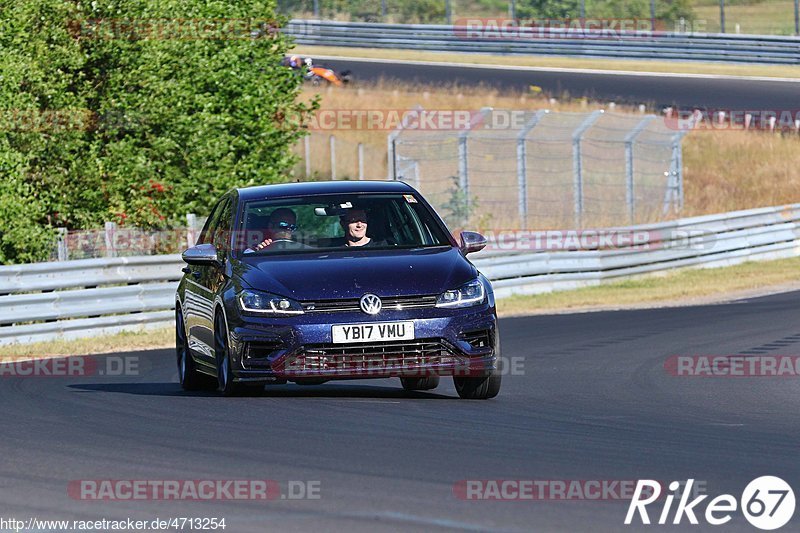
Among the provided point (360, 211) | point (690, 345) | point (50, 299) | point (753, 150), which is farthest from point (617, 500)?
point (753, 150)

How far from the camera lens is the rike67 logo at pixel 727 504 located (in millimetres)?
6168

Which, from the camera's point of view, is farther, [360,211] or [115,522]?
[360,211]

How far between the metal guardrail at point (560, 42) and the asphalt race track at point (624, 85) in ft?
6.57

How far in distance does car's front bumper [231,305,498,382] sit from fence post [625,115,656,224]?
1938 cm

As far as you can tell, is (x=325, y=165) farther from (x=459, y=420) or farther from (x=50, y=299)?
(x=459, y=420)

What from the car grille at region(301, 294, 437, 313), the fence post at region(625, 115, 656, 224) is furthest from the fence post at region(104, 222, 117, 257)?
the fence post at region(625, 115, 656, 224)

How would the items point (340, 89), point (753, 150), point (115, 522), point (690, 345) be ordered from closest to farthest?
point (115, 522)
point (690, 345)
point (753, 150)
point (340, 89)

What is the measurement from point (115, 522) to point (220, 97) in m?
20.4

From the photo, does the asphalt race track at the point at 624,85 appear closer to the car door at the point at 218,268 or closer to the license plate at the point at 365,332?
the car door at the point at 218,268

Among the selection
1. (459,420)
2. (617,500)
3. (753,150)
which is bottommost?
(753,150)

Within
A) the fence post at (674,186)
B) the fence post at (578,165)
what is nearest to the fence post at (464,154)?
the fence post at (578,165)

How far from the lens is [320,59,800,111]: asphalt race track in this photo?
145 feet

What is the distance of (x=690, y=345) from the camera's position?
1596 centimetres

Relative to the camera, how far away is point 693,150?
42156 mm
